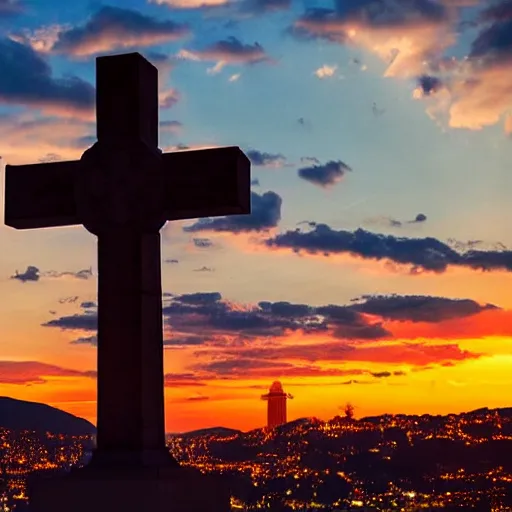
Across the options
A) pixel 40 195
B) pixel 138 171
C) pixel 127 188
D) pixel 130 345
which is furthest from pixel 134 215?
pixel 40 195

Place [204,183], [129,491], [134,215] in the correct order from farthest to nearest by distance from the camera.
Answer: [204,183] < [134,215] < [129,491]

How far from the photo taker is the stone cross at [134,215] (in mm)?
10289

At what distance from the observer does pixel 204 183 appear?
423 inches

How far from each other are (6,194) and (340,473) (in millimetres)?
158416

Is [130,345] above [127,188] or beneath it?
beneath

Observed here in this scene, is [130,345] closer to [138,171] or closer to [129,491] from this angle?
[129,491]

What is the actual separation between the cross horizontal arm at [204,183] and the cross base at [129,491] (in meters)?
2.26

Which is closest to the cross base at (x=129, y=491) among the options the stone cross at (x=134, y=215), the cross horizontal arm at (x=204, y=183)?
the stone cross at (x=134, y=215)

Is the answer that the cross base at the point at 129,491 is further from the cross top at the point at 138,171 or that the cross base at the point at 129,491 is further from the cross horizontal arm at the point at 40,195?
the cross horizontal arm at the point at 40,195

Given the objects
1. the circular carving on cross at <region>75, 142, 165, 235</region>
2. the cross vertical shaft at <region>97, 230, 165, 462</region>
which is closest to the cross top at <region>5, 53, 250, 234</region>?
the circular carving on cross at <region>75, 142, 165, 235</region>

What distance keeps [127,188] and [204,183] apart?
2.31 feet

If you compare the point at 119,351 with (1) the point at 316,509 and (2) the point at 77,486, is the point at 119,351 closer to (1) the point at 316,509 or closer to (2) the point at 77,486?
(2) the point at 77,486

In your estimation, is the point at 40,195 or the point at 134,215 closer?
the point at 134,215

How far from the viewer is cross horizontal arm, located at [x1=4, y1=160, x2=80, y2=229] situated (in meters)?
11.2
